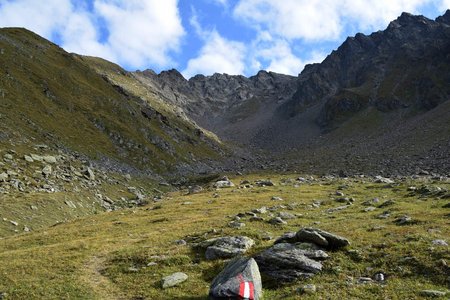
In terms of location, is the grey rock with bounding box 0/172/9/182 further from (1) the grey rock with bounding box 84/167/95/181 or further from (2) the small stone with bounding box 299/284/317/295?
(2) the small stone with bounding box 299/284/317/295

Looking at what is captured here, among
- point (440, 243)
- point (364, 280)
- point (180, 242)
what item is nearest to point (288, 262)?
point (364, 280)

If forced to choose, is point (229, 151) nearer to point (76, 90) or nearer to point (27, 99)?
point (76, 90)

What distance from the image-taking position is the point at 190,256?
28.0 m

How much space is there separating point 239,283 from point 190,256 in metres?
9.45

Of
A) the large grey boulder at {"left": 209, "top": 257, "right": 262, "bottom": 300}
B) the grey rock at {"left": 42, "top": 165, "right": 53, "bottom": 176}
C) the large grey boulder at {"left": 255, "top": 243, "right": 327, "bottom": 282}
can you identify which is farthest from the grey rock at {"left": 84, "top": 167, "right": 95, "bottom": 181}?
the large grey boulder at {"left": 209, "top": 257, "right": 262, "bottom": 300}

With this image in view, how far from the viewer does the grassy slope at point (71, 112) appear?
84188mm

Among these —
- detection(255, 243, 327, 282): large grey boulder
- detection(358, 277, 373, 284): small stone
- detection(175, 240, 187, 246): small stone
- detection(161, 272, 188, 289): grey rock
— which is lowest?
detection(358, 277, 373, 284): small stone

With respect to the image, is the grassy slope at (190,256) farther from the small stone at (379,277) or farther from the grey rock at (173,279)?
the grey rock at (173,279)

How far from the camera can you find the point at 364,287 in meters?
19.4

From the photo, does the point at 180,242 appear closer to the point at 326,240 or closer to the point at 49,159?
the point at 326,240

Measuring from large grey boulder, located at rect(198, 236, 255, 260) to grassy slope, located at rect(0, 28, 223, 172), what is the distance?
5439 cm

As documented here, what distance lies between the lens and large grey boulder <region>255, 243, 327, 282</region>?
21984mm

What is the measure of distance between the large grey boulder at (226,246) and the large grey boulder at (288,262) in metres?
3.33

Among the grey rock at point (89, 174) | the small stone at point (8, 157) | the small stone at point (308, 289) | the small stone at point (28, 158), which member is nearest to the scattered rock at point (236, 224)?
the small stone at point (308, 289)
